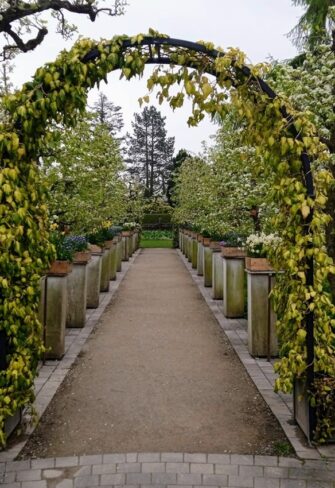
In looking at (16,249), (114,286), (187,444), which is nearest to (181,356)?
(187,444)

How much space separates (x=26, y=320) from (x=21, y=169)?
1120 mm

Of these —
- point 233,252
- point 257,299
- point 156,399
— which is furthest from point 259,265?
point 156,399

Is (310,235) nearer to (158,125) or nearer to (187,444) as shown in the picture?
(187,444)

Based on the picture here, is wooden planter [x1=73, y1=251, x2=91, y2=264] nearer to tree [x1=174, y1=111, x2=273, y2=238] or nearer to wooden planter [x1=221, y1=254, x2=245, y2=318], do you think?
wooden planter [x1=221, y1=254, x2=245, y2=318]

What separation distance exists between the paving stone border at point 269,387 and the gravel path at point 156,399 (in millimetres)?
88

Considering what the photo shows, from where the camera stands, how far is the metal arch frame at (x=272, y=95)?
11.6 ft

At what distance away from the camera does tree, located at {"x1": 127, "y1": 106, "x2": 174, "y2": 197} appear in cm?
6000

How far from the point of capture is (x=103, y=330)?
7.73m

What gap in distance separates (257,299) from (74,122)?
11.0 feet

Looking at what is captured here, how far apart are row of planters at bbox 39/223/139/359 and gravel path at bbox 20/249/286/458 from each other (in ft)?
1.44

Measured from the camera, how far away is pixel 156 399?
4.65 m

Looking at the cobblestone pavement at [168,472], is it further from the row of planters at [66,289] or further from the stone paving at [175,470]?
the row of planters at [66,289]

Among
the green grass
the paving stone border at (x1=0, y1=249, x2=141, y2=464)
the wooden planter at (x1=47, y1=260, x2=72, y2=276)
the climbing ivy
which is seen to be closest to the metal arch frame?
the climbing ivy

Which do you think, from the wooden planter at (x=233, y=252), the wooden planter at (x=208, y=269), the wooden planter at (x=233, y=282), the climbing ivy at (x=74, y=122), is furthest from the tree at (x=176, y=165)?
the climbing ivy at (x=74, y=122)
